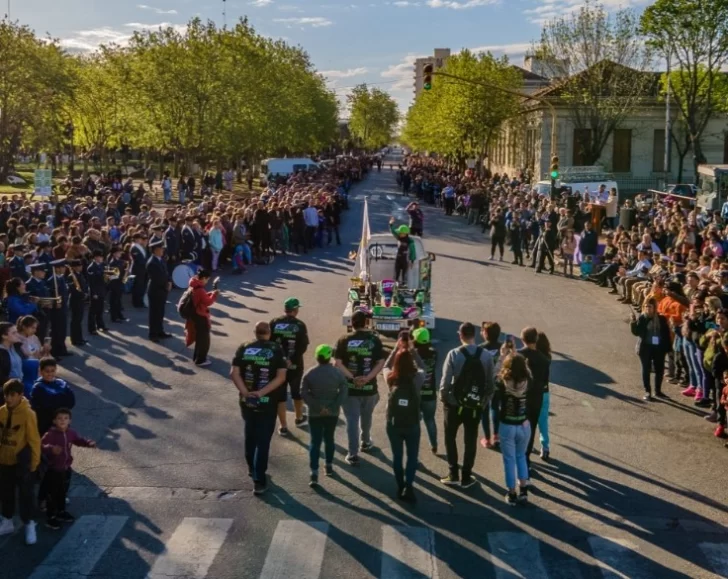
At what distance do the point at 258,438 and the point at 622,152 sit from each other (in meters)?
50.4

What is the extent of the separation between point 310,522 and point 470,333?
2512 mm

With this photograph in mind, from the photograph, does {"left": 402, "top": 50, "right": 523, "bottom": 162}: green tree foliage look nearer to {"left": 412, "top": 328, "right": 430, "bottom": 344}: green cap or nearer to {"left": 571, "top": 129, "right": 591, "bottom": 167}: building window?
{"left": 571, "top": 129, "right": 591, "bottom": 167}: building window

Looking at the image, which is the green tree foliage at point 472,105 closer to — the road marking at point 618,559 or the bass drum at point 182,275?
the bass drum at point 182,275

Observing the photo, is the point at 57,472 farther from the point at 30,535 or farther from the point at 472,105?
the point at 472,105

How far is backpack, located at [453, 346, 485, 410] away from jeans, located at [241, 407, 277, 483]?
77.7 inches

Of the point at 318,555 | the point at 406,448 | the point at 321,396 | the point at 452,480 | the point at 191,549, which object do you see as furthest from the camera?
the point at 452,480

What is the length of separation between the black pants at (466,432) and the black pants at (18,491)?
4211mm

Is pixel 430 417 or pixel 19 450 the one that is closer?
pixel 19 450

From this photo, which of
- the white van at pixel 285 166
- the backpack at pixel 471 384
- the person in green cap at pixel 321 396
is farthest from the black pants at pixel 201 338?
the white van at pixel 285 166

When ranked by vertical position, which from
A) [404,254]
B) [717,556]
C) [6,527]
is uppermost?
[404,254]

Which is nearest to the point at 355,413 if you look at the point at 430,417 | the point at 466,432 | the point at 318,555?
the point at 430,417

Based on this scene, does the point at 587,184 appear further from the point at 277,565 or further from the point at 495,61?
the point at 277,565

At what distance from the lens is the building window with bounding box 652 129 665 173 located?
5488cm

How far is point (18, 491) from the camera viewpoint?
802cm
